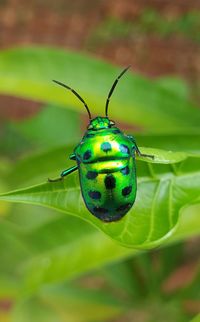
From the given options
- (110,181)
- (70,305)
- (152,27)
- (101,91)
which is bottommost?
(70,305)

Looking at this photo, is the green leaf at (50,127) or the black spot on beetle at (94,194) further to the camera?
the green leaf at (50,127)

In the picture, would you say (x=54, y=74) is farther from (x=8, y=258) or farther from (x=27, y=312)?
(x=27, y=312)

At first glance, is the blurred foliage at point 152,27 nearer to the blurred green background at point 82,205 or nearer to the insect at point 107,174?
the blurred green background at point 82,205

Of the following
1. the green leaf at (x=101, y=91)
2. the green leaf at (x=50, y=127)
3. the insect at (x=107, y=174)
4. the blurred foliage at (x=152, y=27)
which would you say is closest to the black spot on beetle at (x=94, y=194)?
the insect at (x=107, y=174)

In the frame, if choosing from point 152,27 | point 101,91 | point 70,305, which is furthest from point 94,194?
point 152,27

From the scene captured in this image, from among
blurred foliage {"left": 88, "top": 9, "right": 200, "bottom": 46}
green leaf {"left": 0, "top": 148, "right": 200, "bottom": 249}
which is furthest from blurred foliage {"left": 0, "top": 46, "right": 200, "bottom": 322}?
blurred foliage {"left": 88, "top": 9, "right": 200, "bottom": 46}

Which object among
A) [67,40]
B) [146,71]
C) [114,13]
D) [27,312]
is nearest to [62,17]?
[67,40]

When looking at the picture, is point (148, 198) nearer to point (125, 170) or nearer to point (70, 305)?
point (125, 170)

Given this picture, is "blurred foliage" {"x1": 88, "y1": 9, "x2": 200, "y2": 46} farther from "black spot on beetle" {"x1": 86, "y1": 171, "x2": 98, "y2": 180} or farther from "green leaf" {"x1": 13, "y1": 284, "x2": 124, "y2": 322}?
"black spot on beetle" {"x1": 86, "y1": 171, "x2": 98, "y2": 180}
